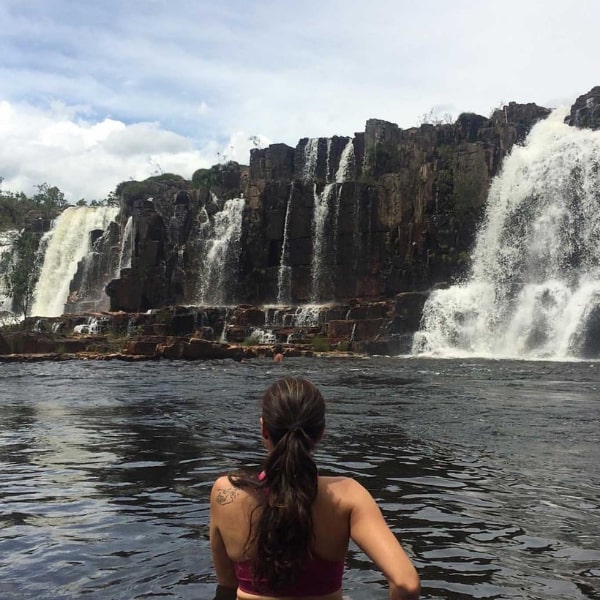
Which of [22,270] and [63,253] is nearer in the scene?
[22,270]

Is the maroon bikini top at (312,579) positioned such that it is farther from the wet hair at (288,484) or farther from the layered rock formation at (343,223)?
the layered rock formation at (343,223)

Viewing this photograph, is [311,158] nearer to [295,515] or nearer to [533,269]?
[533,269]

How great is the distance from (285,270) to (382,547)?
56.4m

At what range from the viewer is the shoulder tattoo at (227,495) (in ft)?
11.7

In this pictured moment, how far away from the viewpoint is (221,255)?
62.8 metres

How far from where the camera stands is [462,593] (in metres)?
5.62

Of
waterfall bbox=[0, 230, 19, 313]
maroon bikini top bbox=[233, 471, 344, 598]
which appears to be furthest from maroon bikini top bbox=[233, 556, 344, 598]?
waterfall bbox=[0, 230, 19, 313]

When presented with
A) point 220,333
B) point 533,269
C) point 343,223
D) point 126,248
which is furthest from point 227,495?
point 126,248

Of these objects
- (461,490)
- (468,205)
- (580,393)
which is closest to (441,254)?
(468,205)

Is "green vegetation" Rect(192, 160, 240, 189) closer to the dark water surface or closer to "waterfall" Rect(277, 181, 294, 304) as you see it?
"waterfall" Rect(277, 181, 294, 304)

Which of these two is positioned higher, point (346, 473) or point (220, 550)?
point (220, 550)

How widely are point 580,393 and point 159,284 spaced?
49435mm

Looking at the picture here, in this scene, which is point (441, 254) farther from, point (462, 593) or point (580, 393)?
point (462, 593)

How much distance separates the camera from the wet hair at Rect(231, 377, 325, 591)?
11.1ft
